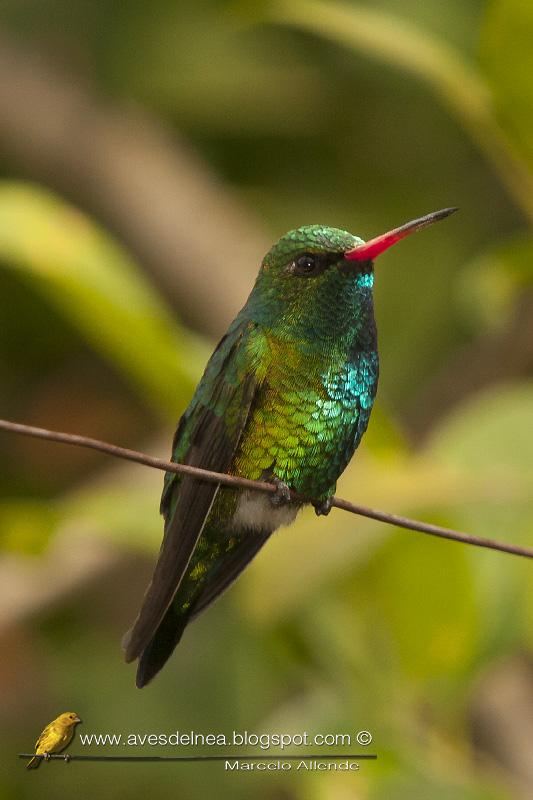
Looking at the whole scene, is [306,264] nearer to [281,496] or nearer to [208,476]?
[281,496]

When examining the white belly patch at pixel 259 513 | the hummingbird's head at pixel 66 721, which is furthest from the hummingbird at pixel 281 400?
the hummingbird's head at pixel 66 721

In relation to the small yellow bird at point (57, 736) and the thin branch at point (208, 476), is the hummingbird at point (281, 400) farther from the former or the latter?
the thin branch at point (208, 476)

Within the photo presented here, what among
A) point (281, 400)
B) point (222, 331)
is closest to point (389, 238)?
Result: point (281, 400)

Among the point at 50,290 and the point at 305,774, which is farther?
the point at 305,774

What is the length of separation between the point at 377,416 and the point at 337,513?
0.76 feet

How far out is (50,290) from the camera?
2.84 m

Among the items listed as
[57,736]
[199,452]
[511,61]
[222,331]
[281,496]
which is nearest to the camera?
[57,736]

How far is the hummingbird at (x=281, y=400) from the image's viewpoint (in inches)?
74.5

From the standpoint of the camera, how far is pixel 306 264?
1.93 metres

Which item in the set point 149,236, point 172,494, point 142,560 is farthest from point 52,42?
point 172,494

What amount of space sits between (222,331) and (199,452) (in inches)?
114

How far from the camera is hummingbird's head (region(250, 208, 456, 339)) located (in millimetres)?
1867

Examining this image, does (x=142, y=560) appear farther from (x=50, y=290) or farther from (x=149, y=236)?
(x=50, y=290)

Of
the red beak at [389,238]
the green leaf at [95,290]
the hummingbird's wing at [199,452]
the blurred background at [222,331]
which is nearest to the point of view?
the red beak at [389,238]
